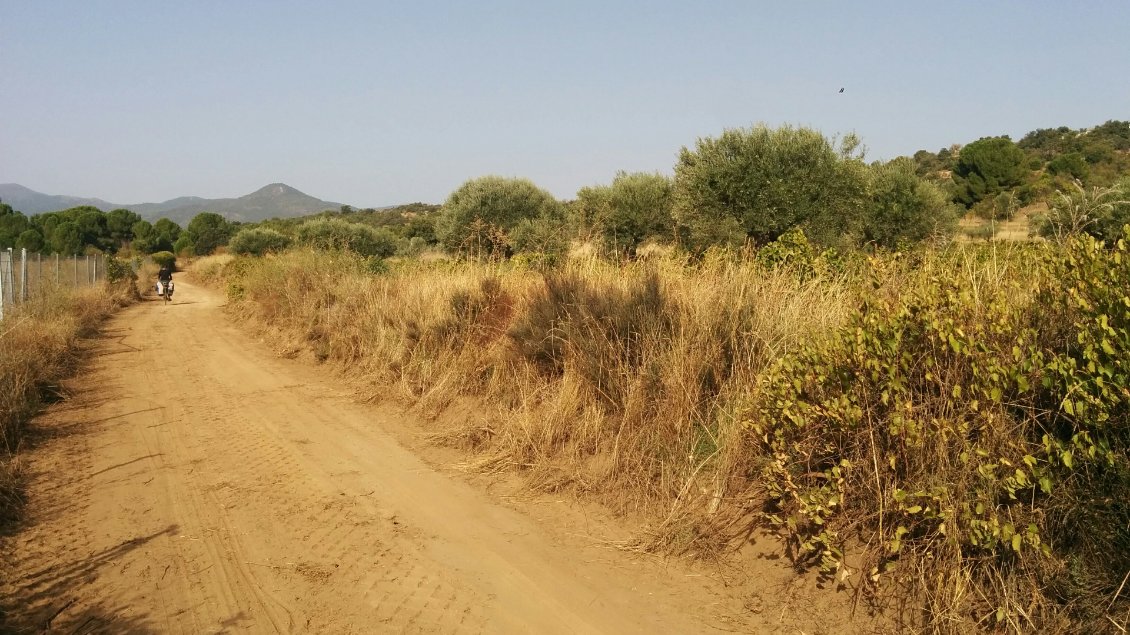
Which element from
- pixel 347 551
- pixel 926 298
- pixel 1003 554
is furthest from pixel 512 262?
pixel 1003 554

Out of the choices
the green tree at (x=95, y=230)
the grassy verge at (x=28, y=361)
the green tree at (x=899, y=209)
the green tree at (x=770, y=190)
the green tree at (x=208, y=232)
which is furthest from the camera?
the green tree at (x=208, y=232)

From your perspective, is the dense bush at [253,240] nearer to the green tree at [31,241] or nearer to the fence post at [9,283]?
the green tree at [31,241]

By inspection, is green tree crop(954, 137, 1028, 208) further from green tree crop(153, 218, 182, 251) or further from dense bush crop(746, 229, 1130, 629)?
green tree crop(153, 218, 182, 251)

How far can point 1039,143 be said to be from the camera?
2216 inches

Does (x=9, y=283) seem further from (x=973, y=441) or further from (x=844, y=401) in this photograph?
(x=973, y=441)

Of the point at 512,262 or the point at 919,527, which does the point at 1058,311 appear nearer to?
the point at 919,527

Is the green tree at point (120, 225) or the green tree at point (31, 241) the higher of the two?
the green tree at point (120, 225)

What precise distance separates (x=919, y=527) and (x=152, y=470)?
6.69m

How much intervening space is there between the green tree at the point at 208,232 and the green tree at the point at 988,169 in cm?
7137

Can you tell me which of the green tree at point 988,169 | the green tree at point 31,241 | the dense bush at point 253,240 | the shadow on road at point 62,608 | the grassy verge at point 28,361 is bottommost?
the shadow on road at point 62,608

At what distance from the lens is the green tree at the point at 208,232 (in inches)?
3159

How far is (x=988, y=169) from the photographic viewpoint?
125 feet

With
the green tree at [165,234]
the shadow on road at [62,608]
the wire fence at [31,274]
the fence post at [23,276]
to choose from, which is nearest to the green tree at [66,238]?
the green tree at [165,234]

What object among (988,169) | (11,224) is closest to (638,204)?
(988,169)
